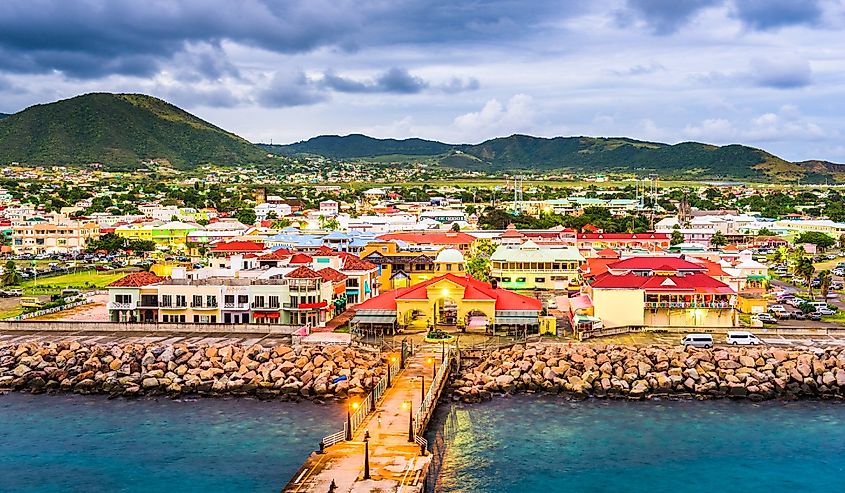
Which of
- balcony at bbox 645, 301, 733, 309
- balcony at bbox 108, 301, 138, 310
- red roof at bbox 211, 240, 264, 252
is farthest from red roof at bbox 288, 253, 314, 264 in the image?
balcony at bbox 645, 301, 733, 309

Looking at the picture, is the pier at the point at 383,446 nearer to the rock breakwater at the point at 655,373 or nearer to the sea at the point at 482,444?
the sea at the point at 482,444

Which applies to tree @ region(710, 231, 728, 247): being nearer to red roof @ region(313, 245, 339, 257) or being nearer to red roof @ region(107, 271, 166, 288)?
red roof @ region(313, 245, 339, 257)

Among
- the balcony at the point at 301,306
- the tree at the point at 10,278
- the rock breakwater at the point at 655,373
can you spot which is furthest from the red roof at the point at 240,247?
the rock breakwater at the point at 655,373

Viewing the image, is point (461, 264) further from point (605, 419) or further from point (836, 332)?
point (605, 419)

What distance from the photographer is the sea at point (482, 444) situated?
82.5ft

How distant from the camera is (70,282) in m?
65.6

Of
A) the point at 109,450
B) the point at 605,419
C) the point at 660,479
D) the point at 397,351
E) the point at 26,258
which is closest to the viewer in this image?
the point at 660,479

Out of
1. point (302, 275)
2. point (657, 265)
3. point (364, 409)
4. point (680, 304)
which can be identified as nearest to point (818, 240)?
point (657, 265)

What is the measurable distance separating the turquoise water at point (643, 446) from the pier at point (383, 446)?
1.25 m

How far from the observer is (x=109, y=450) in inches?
1089

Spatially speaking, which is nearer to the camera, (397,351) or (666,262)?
(397,351)

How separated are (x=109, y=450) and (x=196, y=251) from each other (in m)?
60.3

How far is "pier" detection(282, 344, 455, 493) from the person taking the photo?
69.6 feet

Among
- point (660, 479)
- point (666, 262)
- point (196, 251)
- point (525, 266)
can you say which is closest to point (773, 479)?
point (660, 479)
